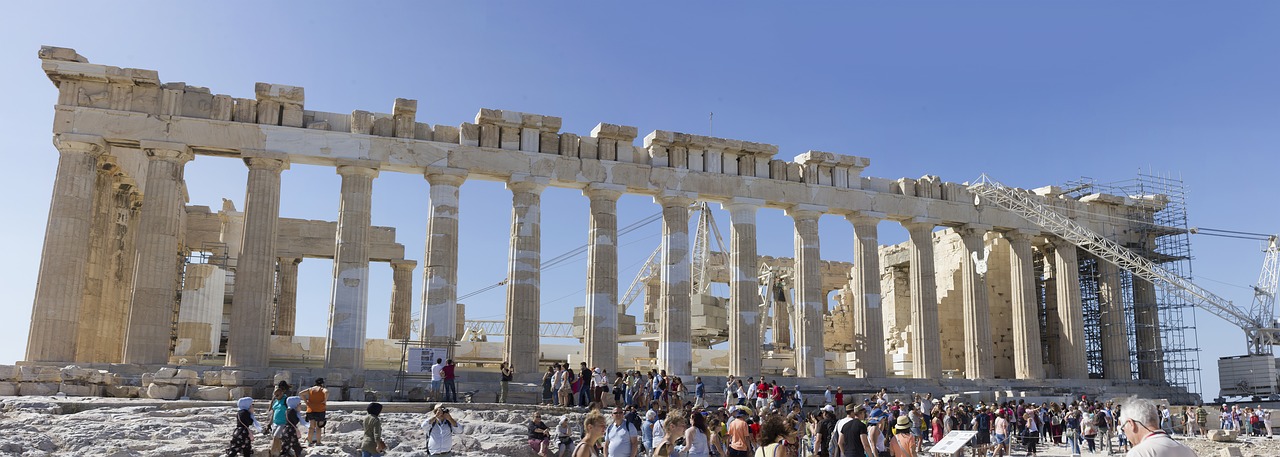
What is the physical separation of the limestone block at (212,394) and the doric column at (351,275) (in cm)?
467

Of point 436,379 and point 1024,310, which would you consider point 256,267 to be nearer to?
point 436,379

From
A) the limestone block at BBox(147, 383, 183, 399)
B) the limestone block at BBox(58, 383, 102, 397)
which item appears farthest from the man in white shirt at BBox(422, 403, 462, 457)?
the limestone block at BBox(58, 383, 102, 397)

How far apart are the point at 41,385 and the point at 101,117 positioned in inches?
321

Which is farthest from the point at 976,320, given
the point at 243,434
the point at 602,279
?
the point at 243,434

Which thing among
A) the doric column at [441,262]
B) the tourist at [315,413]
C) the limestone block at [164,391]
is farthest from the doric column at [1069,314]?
the limestone block at [164,391]

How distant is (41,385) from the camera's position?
23.0 metres

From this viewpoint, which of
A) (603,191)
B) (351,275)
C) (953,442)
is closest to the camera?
(953,442)

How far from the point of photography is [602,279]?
3114cm

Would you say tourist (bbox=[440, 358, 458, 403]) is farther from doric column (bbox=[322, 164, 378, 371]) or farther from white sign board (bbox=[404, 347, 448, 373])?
doric column (bbox=[322, 164, 378, 371])

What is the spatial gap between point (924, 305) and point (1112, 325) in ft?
30.2

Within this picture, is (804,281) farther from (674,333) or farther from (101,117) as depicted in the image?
(101,117)

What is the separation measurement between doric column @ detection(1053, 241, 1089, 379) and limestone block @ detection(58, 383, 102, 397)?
31.8m

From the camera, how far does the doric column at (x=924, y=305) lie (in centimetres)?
3494

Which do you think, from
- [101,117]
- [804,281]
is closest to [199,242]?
[101,117]
